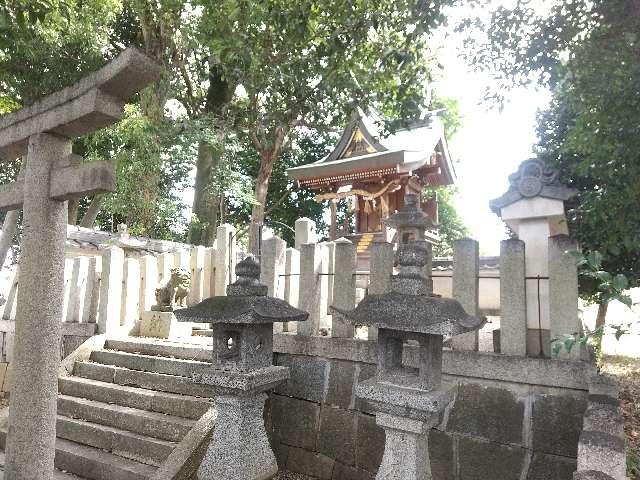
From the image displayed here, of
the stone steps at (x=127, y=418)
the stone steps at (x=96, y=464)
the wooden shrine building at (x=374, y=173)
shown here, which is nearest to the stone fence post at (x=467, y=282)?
the stone steps at (x=127, y=418)

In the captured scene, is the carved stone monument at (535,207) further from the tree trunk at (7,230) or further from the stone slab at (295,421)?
the tree trunk at (7,230)

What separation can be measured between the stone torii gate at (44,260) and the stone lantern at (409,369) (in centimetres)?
230

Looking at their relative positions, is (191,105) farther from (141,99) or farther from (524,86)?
(524,86)

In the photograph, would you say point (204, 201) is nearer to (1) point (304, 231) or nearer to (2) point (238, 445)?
(1) point (304, 231)

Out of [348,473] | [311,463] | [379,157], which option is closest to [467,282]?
[348,473]

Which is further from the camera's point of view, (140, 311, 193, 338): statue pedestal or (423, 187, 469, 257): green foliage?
(423, 187, 469, 257): green foliage

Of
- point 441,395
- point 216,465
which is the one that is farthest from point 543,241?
point 216,465

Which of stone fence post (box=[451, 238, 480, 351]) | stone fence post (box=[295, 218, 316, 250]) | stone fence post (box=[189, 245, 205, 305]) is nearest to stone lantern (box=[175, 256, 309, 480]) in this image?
stone fence post (box=[451, 238, 480, 351])

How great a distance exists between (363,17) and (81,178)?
3338 mm

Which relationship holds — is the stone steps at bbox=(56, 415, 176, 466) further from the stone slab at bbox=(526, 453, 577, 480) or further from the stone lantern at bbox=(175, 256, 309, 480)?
the stone slab at bbox=(526, 453, 577, 480)

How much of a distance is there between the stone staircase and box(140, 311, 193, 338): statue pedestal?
73 cm

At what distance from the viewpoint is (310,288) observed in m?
5.20

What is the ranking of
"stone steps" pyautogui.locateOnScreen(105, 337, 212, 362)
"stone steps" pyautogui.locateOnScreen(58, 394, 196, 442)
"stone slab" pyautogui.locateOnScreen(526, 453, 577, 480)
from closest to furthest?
1. "stone slab" pyautogui.locateOnScreen(526, 453, 577, 480)
2. "stone steps" pyautogui.locateOnScreen(58, 394, 196, 442)
3. "stone steps" pyautogui.locateOnScreen(105, 337, 212, 362)

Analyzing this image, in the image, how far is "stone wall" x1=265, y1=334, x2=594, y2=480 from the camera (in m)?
3.65
